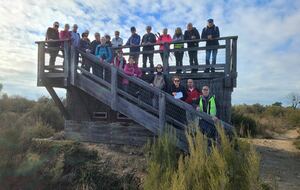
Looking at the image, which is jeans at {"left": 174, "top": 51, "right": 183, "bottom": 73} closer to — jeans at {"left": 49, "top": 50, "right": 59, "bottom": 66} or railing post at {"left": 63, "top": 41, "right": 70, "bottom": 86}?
railing post at {"left": 63, "top": 41, "right": 70, "bottom": 86}

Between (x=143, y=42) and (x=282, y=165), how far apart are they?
237 inches

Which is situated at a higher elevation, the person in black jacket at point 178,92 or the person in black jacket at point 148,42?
the person in black jacket at point 148,42

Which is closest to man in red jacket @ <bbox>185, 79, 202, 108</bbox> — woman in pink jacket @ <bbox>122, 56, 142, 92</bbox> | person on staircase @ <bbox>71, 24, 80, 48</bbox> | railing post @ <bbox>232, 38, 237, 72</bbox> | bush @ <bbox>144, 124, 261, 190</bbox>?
railing post @ <bbox>232, 38, 237, 72</bbox>

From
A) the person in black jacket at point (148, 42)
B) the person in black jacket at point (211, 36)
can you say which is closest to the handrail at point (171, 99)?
the person in black jacket at point (148, 42)

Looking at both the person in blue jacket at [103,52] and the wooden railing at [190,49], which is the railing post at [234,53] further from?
the person in blue jacket at [103,52]

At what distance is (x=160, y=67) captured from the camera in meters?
11.0

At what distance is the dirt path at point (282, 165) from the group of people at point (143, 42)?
3493 millimetres

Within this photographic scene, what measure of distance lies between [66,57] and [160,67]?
121 inches

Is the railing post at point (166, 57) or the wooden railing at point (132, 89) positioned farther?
the railing post at point (166, 57)

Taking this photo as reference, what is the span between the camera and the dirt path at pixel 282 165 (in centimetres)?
963

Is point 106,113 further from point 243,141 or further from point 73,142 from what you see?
point 243,141

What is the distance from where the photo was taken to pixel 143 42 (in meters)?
12.4

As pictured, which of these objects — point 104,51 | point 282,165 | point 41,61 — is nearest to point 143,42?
point 104,51

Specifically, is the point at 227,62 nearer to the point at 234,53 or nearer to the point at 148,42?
the point at 234,53
